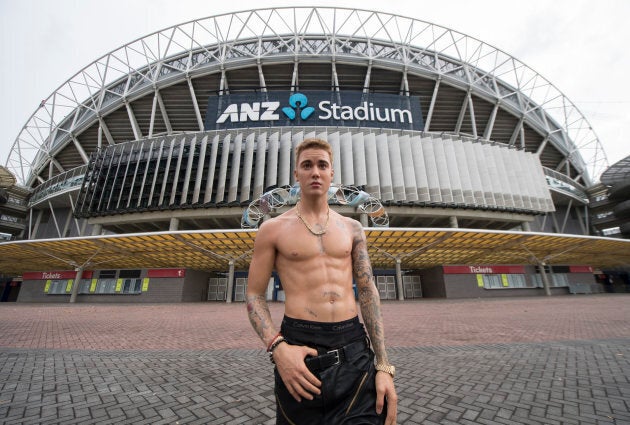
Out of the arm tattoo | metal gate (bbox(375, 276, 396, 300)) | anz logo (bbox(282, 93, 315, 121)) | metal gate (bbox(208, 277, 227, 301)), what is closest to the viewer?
the arm tattoo

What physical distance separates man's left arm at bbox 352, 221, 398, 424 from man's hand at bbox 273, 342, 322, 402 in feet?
1.27

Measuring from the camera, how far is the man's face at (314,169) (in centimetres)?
176

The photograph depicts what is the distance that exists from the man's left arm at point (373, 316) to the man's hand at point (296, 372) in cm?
39

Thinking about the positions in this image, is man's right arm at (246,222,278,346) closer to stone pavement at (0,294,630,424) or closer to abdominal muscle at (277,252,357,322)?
abdominal muscle at (277,252,357,322)

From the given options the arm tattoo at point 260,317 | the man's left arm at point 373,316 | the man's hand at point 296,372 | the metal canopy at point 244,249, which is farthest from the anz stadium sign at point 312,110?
the man's hand at point 296,372

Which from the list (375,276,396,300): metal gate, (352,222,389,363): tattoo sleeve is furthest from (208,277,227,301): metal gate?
(352,222,389,363): tattoo sleeve

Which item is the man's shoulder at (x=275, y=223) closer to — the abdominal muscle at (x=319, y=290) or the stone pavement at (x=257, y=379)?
the abdominal muscle at (x=319, y=290)

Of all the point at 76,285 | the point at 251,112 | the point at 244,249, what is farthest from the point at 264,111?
the point at 76,285

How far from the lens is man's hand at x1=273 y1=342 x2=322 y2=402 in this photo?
133 cm

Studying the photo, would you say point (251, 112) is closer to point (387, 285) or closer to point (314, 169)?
point (387, 285)

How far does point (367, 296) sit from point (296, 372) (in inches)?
27.7

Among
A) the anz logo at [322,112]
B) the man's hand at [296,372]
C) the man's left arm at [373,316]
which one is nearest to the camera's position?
the man's hand at [296,372]

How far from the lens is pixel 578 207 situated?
44781 millimetres

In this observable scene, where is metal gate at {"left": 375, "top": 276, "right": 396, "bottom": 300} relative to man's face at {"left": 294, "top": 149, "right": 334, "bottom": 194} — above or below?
below
